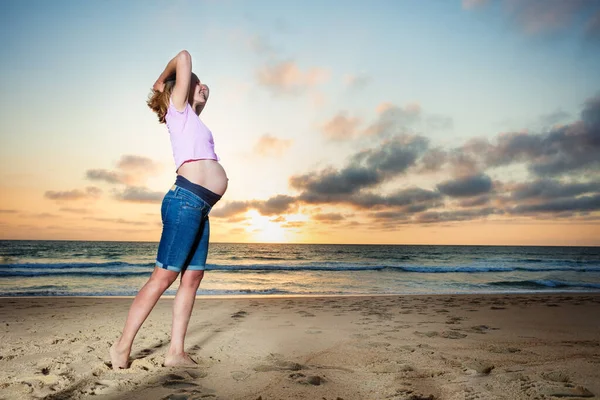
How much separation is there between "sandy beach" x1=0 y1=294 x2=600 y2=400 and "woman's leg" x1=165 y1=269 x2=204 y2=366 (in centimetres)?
12

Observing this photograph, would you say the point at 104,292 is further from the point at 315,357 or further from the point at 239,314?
the point at 315,357

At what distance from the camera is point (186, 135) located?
263 cm

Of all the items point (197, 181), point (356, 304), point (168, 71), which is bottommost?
point (356, 304)

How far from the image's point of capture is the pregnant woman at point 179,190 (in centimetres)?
255

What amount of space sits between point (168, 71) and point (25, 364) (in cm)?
242

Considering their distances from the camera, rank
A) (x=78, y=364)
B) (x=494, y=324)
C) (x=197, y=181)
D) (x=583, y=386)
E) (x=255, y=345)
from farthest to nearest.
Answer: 1. (x=494, y=324)
2. (x=255, y=345)
3. (x=78, y=364)
4. (x=197, y=181)
5. (x=583, y=386)

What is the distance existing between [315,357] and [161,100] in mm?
2375

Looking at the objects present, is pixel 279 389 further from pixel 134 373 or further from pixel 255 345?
pixel 255 345

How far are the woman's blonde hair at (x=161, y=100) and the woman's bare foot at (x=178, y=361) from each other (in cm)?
174

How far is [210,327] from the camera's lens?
4.53 meters

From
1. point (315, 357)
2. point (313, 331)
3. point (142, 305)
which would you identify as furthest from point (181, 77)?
Answer: point (313, 331)

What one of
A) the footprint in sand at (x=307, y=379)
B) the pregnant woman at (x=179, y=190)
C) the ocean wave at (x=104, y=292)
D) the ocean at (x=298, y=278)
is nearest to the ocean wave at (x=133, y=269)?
the ocean at (x=298, y=278)

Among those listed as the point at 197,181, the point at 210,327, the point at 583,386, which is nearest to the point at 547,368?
the point at 583,386

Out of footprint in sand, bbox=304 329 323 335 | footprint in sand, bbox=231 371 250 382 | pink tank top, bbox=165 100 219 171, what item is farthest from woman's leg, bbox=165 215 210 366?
footprint in sand, bbox=304 329 323 335
